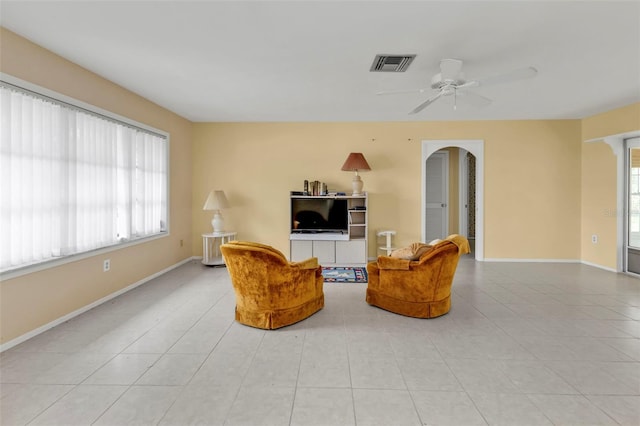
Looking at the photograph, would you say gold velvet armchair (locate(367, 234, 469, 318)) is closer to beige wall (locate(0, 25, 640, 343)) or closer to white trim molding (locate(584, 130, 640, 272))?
beige wall (locate(0, 25, 640, 343))

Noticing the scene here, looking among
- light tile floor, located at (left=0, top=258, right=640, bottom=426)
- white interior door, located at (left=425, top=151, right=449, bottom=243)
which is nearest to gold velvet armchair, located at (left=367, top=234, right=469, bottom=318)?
Result: light tile floor, located at (left=0, top=258, right=640, bottom=426)

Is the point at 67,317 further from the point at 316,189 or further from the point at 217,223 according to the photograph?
the point at 316,189

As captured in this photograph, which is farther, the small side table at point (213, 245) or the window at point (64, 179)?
the small side table at point (213, 245)

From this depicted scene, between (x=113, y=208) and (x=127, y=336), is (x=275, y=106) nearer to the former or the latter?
(x=113, y=208)

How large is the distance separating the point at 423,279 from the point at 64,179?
11.9ft

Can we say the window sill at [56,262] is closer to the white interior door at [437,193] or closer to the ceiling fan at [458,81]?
the ceiling fan at [458,81]

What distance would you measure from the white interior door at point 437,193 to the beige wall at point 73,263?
5246 millimetres

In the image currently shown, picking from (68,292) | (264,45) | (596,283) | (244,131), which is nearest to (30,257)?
(68,292)

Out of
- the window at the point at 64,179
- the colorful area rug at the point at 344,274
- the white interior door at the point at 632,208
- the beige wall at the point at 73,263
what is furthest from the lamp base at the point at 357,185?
the white interior door at the point at 632,208

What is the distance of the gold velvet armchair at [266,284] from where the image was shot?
8.90 ft

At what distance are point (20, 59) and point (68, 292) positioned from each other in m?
2.13

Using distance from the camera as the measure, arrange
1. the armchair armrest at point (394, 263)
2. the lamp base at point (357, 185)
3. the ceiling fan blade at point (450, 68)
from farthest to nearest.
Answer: the lamp base at point (357, 185) < the armchair armrest at point (394, 263) < the ceiling fan blade at point (450, 68)

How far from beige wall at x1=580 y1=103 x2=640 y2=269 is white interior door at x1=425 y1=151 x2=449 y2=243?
237 centimetres

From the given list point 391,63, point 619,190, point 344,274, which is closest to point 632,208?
point 619,190
